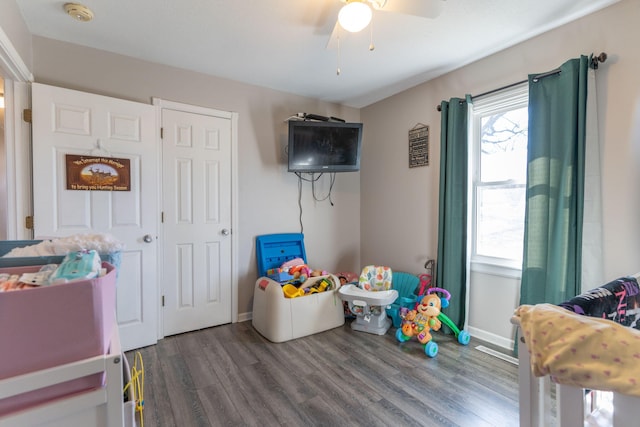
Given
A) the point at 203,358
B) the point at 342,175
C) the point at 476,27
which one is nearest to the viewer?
the point at 476,27

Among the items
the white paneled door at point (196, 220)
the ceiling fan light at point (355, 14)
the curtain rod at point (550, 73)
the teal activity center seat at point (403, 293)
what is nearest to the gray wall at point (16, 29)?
the white paneled door at point (196, 220)

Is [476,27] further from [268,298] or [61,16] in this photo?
[61,16]

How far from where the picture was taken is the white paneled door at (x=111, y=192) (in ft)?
6.82

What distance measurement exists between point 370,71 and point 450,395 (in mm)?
2649

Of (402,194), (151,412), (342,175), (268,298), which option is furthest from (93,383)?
(342,175)

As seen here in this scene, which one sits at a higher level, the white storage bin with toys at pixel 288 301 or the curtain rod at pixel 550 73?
the curtain rod at pixel 550 73

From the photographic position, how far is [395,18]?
1.93m

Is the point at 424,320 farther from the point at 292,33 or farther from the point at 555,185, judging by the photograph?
the point at 292,33

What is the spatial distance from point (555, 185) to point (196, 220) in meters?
2.89

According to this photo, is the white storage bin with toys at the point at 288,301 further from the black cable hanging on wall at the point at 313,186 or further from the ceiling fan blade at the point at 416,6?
the ceiling fan blade at the point at 416,6

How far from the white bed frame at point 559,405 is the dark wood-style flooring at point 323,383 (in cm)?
85

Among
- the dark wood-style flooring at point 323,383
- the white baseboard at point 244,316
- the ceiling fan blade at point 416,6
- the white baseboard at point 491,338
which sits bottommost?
the dark wood-style flooring at point 323,383

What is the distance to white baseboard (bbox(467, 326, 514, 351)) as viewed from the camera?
7.76ft

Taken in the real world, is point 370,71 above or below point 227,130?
above
